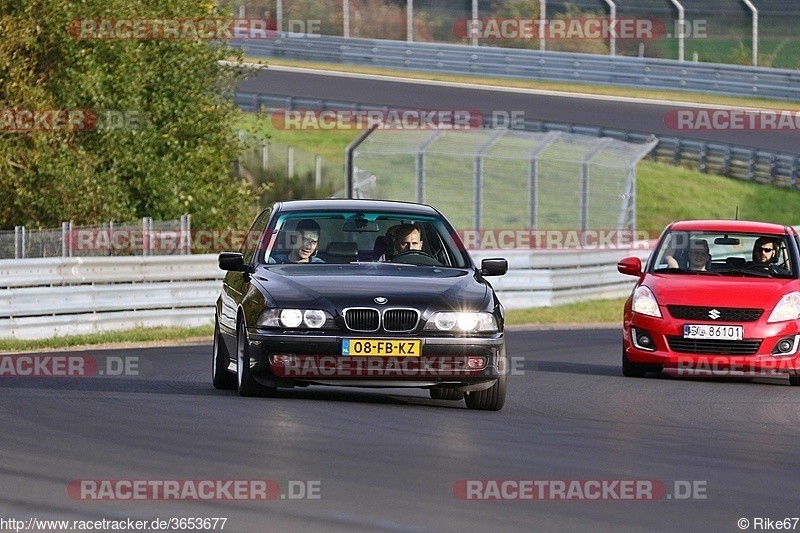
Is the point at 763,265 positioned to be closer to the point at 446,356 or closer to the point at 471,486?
the point at 446,356

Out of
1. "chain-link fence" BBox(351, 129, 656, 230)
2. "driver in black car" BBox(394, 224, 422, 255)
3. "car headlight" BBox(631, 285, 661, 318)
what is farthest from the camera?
"chain-link fence" BBox(351, 129, 656, 230)

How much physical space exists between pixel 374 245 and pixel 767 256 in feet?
16.8

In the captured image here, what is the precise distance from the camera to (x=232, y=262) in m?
12.1

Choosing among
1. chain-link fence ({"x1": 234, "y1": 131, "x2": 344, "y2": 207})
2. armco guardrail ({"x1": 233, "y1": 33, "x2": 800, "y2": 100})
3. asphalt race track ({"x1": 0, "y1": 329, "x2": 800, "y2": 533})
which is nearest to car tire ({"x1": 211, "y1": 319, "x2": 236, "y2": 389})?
asphalt race track ({"x1": 0, "y1": 329, "x2": 800, "y2": 533})

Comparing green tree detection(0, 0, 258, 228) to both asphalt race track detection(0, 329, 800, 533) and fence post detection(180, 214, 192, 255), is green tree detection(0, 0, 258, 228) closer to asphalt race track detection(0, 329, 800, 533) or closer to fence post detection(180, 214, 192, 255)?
fence post detection(180, 214, 192, 255)

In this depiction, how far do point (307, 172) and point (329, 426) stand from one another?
31.5 meters

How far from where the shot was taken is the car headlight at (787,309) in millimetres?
14891

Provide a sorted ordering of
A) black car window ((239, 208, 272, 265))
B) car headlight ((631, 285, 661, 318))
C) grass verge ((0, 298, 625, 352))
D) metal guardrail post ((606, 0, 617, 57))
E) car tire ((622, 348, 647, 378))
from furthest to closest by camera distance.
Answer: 1. metal guardrail post ((606, 0, 617, 57))
2. grass verge ((0, 298, 625, 352))
3. car tire ((622, 348, 647, 378))
4. car headlight ((631, 285, 661, 318))
5. black car window ((239, 208, 272, 265))

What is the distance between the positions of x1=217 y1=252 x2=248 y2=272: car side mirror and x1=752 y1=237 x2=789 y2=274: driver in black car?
18.9 feet

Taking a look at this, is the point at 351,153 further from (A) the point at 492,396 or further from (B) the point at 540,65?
(A) the point at 492,396

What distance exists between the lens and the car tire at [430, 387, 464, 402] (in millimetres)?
12516

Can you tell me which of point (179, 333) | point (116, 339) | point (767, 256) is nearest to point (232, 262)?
point (767, 256)

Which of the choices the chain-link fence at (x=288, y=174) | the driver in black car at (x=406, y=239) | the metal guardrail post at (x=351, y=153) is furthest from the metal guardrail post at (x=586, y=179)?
the driver in black car at (x=406, y=239)

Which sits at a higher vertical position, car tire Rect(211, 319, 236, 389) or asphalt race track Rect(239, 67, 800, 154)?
car tire Rect(211, 319, 236, 389)
